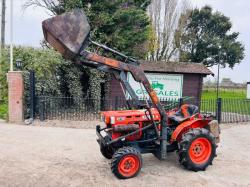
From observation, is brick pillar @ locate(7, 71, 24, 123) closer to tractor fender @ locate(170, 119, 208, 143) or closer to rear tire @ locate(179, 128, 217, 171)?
tractor fender @ locate(170, 119, 208, 143)

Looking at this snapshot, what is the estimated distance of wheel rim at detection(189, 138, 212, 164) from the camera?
5.93m

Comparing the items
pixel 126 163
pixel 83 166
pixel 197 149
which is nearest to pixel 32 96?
pixel 83 166

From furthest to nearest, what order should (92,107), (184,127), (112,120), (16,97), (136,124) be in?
(92,107) < (16,97) < (184,127) < (136,124) < (112,120)

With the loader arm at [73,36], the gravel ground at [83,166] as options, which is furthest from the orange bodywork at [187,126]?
the loader arm at [73,36]

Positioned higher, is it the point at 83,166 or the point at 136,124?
the point at 136,124

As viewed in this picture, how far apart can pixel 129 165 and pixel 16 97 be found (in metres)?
7.05

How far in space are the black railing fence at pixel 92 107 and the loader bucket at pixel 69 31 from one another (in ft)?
21.6

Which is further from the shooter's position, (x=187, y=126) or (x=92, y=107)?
(x=92, y=107)

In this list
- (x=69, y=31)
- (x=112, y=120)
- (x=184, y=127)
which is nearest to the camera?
(x=69, y=31)

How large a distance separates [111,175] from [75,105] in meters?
7.26

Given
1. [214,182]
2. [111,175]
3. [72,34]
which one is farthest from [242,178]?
[72,34]

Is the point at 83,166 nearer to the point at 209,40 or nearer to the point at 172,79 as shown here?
the point at 172,79

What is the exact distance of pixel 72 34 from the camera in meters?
4.71

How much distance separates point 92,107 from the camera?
1296cm
